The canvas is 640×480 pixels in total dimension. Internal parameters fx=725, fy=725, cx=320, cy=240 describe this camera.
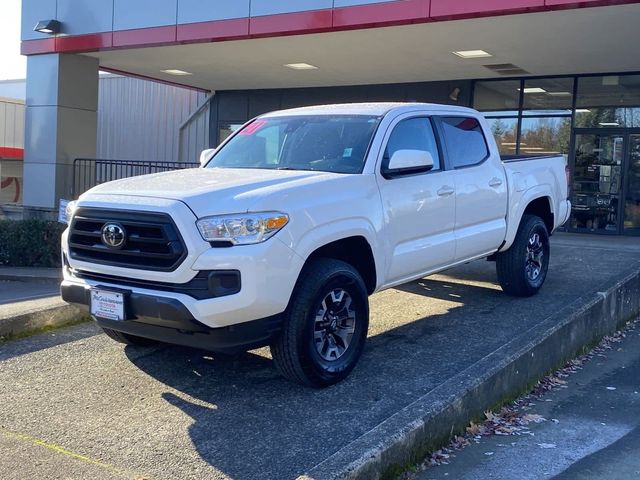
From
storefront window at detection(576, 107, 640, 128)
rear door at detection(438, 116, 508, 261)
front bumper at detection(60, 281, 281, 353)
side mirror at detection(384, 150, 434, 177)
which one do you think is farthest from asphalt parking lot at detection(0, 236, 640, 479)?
storefront window at detection(576, 107, 640, 128)

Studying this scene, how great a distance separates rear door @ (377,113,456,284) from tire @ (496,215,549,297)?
131 centimetres

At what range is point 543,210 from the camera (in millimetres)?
8016

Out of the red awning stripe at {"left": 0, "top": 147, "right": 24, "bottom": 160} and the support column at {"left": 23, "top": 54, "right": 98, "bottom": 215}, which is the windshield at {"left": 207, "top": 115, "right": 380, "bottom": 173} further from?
the red awning stripe at {"left": 0, "top": 147, "right": 24, "bottom": 160}

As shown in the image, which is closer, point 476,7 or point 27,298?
point 27,298

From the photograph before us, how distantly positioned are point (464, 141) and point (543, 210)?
1781 mm

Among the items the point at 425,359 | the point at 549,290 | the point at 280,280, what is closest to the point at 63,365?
the point at 280,280

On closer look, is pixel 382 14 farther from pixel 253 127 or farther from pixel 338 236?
pixel 338 236

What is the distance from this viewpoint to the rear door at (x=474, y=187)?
21.0 feet

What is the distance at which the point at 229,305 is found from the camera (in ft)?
14.0

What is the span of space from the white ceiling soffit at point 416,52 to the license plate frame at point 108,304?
28.3 ft

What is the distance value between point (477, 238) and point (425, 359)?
1444 millimetres

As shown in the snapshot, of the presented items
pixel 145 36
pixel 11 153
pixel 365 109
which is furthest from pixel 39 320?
pixel 11 153

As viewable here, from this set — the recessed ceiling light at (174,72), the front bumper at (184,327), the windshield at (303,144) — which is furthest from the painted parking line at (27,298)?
the recessed ceiling light at (174,72)

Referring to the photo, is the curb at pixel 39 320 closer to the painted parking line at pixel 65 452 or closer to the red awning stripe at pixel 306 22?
the painted parking line at pixel 65 452
